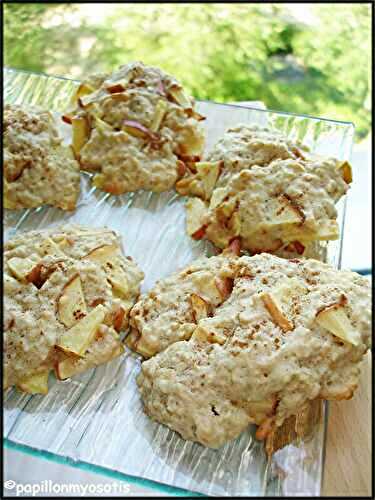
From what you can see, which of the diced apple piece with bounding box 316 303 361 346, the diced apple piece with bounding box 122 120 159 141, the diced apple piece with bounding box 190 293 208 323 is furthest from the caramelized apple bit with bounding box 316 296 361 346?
the diced apple piece with bounding box 122 120 159 141

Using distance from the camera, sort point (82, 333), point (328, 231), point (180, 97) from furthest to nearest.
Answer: point (180, 97) → point (328, 231) → point (82, 333)

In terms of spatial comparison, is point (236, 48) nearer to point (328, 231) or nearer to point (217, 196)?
point (217, 196)

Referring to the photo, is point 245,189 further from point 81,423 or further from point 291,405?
point 81,423

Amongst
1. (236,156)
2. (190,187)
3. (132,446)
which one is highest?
(236,156)

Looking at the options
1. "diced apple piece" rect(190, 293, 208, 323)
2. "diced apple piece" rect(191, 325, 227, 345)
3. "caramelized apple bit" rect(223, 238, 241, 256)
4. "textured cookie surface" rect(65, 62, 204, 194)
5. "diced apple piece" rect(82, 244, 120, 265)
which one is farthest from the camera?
"textured cookie surface" rect(65, 62, 204, 194)

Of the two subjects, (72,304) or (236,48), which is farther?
(236,48)

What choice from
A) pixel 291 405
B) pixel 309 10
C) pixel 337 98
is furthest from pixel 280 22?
pixel 291 405

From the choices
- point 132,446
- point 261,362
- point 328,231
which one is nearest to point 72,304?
point 132,446

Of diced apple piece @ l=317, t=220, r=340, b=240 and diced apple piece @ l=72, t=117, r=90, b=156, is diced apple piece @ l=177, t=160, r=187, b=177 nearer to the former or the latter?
diced apple piece @ l=72, t=117, r=90, b=156

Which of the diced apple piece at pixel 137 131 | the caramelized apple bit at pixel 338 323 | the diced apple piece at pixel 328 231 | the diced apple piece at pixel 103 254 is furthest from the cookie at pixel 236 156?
the caramelized apple bit at pixel 338 323
